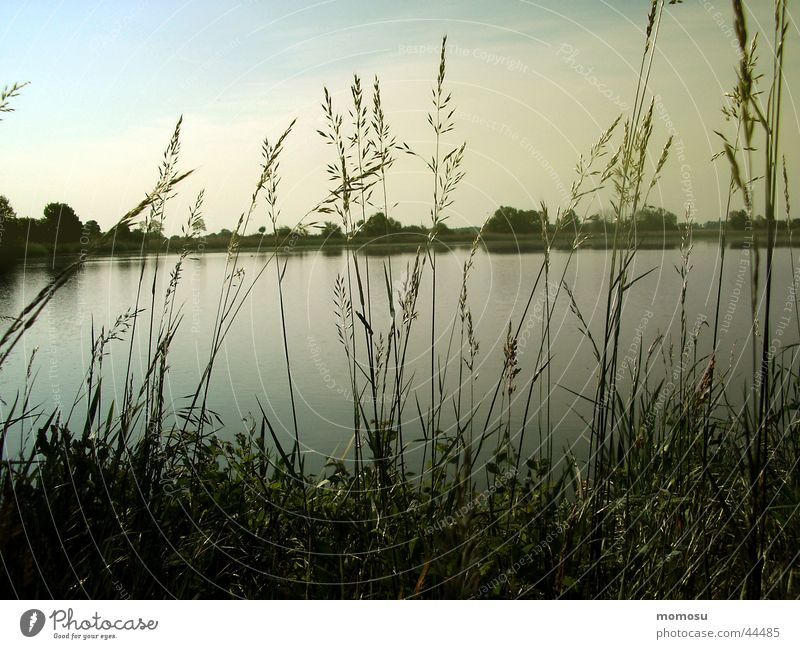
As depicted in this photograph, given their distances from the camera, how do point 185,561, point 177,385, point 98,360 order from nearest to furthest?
point 185,561, point 98,360, point 177,385

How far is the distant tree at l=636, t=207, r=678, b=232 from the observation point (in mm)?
1929

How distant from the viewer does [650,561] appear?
5.42 ft

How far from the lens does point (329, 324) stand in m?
2.49

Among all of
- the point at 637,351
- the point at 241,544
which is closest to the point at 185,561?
the point at 241,544

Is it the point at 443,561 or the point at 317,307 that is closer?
the point at 443,561

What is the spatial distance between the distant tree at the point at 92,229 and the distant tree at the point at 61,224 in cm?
2

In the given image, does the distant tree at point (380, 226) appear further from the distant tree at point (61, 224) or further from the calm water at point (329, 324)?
the distant tree at point (61, 224)

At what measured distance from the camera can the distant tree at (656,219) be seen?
6.33ft

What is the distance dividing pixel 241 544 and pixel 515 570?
76cm
